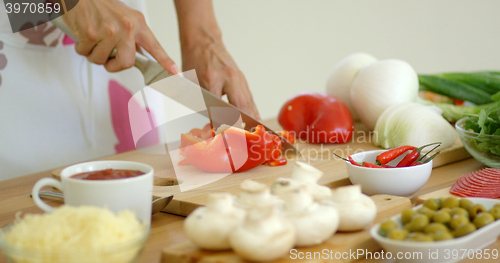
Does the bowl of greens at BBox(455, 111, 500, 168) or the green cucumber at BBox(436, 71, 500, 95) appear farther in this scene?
the green cucumber at BBox(436, 71, 500, 95)

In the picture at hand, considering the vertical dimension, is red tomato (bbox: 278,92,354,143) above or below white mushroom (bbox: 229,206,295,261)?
below

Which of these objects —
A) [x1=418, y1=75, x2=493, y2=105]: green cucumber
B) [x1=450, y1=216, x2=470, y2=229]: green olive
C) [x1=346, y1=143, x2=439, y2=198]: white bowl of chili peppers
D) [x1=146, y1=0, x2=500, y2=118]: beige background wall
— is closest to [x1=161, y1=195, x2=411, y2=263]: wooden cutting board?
[x1=450, y1=216, x2=470, y2=229]: green olive

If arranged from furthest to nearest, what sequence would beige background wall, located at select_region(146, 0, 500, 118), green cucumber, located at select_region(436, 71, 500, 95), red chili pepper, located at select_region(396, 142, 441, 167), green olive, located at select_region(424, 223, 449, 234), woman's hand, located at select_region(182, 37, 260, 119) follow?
beige background wall, located at select_region(146, 0, 500, 118)
green cucumber, located at select_region(436, 71, 500, 95)
woman's hand, located at select_region(182, 37, 260, 119)
red chili pepper, located at select_region(396, 142, 441, 167)
green olive, located at select_region(424, 223, 449, 234)

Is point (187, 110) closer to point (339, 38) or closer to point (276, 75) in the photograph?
point (276, 75)

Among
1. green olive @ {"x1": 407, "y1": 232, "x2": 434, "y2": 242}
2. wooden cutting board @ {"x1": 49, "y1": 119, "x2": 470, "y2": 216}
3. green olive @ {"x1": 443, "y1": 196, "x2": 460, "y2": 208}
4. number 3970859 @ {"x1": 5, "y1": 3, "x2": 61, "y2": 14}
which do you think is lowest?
wooden cutting board @ {"x1": 49, "y1": 119, "x2": 470, "y2": 216}

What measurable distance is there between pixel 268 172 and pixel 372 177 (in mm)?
349

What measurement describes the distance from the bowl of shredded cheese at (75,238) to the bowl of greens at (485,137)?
3.14 feet

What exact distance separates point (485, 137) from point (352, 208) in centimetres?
64

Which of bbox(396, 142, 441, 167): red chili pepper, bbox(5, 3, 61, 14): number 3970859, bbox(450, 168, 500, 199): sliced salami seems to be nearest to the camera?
bbox(450, 168, 500, 199): sliced salami

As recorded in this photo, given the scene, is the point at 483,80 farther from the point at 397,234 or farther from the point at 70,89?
the point at 70,89

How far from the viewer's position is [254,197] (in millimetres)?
754

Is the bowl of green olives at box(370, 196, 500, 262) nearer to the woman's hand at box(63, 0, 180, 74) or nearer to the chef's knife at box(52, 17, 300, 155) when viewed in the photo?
the chef's knife at box(52, 17, 300, 155)

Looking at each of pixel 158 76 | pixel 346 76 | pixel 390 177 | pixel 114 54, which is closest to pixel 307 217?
pixel 390 177

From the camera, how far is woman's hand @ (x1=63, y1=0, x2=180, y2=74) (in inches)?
55.7
